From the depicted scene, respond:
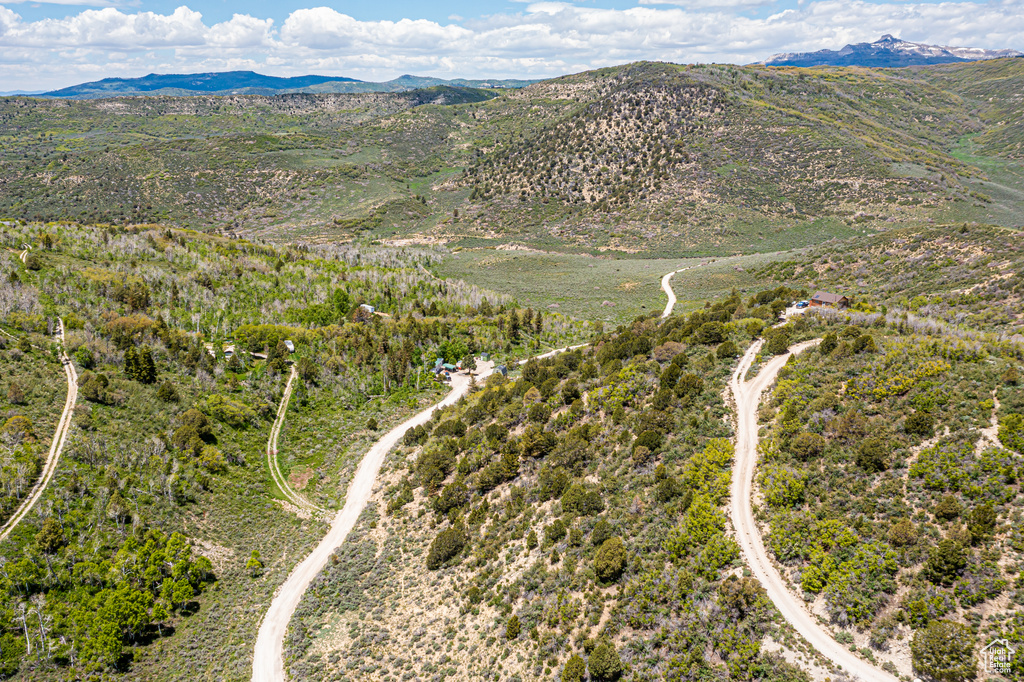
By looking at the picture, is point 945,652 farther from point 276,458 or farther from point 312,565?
point 276,458

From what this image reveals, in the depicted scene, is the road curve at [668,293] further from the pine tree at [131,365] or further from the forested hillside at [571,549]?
the pine tree at [131,365]

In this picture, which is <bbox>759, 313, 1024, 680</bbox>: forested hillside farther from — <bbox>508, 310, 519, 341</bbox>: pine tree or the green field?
the green field

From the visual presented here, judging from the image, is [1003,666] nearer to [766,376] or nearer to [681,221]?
[766,376]

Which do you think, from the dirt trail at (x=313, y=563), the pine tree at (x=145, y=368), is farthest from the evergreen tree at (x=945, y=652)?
the pine tree at (x=145, y=368)

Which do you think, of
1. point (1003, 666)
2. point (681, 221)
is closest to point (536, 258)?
point (681, 221)

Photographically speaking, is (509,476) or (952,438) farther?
(509,476)

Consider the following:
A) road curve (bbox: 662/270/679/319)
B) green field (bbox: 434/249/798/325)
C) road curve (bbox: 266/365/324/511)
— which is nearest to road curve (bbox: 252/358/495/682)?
road curve (bbox: 266/365/324/511)

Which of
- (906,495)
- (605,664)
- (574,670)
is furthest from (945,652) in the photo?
(574,670)
